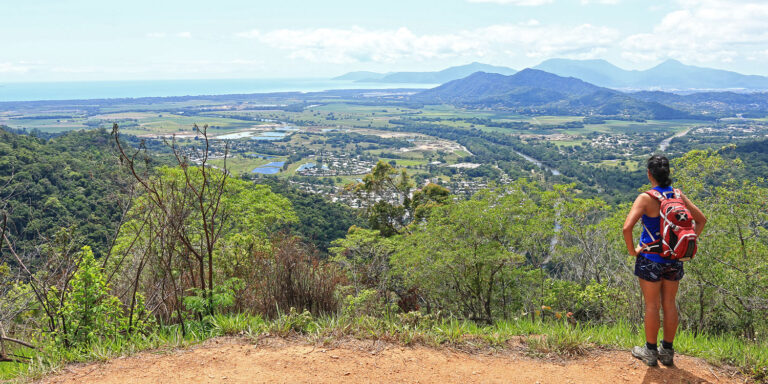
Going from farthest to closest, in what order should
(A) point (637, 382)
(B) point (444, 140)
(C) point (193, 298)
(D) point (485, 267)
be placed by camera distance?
(B) point (444, 140), (D) point (485, 267), (C) point (193, 298), (A) point (637, 382)

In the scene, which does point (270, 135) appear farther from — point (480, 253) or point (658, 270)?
point (658, 270)

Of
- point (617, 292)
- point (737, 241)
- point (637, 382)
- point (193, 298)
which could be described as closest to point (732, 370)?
point (637, 382)

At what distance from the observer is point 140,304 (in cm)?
428

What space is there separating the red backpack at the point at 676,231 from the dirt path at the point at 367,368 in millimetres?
992

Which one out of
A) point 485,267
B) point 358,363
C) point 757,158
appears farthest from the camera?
point 757,158

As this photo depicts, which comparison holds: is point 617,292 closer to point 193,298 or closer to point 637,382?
point 637,382

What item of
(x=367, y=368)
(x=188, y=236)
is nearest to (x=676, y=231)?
(x=367, y=368)

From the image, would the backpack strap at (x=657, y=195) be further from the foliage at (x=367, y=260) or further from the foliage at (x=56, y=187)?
the foliage at (x=56, y=187)

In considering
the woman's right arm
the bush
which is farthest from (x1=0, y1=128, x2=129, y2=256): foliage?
the woman's right arm

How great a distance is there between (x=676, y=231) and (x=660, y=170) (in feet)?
1.69

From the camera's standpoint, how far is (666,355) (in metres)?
A: 3.35

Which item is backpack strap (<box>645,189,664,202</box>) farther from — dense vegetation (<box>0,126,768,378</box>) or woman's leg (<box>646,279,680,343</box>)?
dense vegetation (<box>0,126,768,378</box>)

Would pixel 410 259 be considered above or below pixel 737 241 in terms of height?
below

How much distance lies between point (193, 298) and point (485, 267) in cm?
789
